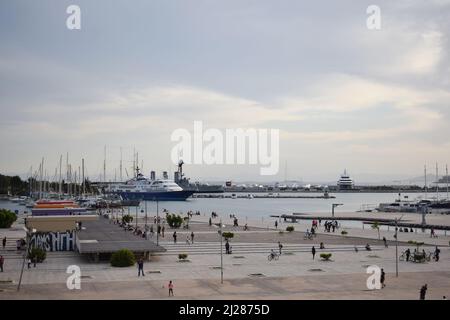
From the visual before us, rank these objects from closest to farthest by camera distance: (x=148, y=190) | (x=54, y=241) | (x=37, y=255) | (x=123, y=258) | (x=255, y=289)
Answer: (x=255, y=289) → (x=123, y=258) → (x=37, y=255) → (x=54, y=241) → (x=148, y=190)

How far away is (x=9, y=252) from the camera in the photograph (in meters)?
34.3

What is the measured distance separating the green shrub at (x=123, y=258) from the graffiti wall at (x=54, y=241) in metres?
7.54

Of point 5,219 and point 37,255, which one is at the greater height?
point 5,219

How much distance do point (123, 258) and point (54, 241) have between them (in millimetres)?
8386

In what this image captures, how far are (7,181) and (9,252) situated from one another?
16568cm

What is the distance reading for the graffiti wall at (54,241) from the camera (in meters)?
34.6

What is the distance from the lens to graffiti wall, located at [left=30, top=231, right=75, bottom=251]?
34.6 m

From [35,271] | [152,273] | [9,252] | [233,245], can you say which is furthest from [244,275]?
[9,252]

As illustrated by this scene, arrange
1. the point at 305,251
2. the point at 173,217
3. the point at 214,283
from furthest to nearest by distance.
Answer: the point at 173,217 < the point at 305,251 < the point at 214,283

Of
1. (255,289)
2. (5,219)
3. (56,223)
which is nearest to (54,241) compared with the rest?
(56,223)

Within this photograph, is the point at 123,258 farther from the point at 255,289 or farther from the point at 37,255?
the point at 255,289

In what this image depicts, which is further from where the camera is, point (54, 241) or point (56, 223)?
point (56, 223)

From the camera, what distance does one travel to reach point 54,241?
1372 inches
